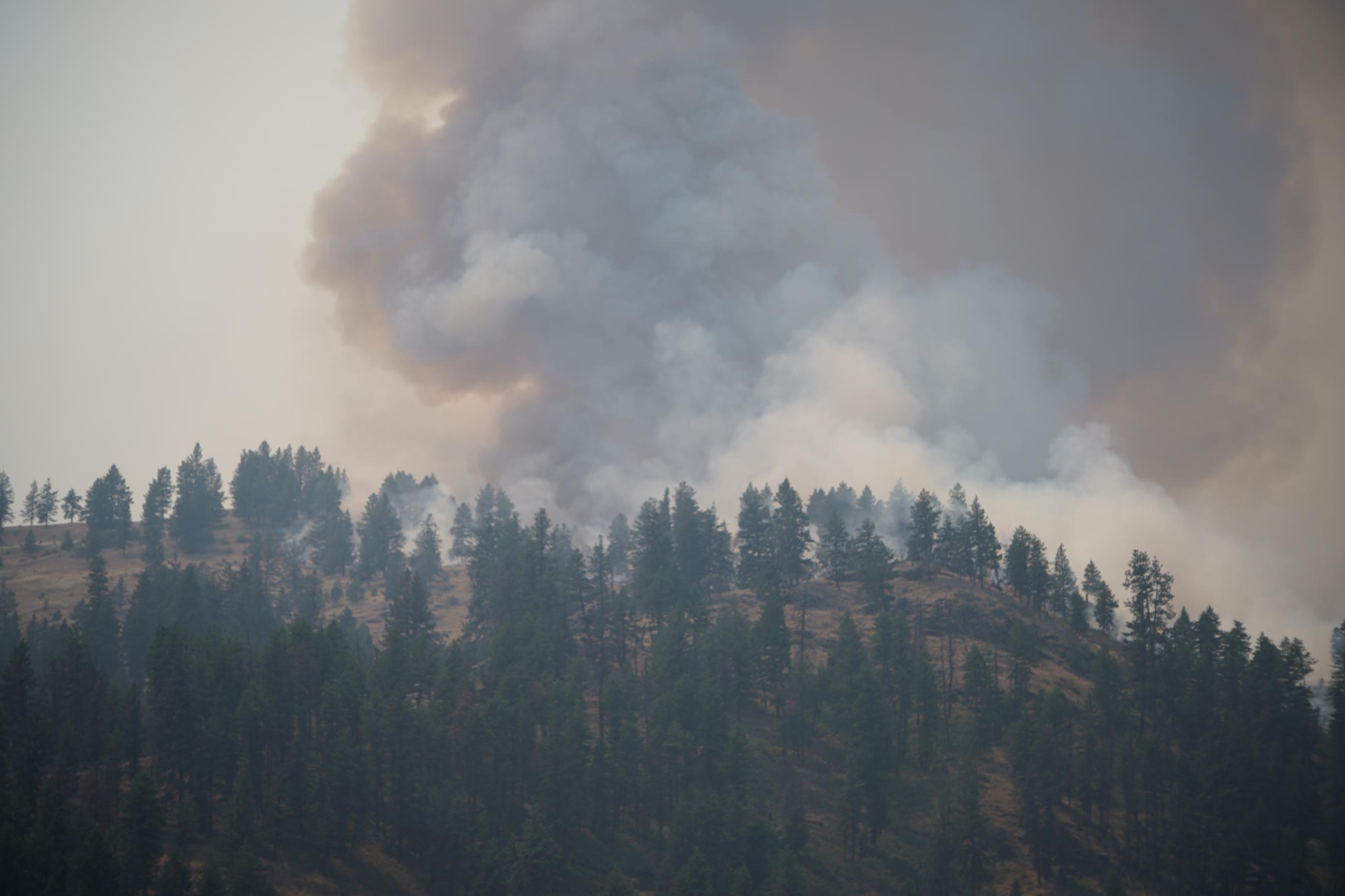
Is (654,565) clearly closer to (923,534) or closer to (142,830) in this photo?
(923,534)

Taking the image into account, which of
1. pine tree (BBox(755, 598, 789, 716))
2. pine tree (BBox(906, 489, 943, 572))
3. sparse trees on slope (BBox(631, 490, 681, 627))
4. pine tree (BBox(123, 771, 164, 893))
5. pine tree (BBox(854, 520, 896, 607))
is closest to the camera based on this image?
pine tree (BBox(123, 771, 164, 893))

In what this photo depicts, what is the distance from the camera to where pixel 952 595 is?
6353 inches

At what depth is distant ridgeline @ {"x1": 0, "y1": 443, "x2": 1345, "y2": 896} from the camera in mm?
93688

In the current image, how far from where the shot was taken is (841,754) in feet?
401

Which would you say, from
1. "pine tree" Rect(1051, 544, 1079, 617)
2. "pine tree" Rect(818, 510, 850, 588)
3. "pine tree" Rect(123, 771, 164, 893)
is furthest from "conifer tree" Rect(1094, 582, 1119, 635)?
"pine tree" Rect(123, 771, 164, 893)

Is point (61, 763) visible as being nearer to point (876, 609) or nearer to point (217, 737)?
point (217, 737)

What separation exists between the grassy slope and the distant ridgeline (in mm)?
490

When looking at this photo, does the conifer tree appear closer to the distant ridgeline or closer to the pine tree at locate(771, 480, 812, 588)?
the distant ridgeline

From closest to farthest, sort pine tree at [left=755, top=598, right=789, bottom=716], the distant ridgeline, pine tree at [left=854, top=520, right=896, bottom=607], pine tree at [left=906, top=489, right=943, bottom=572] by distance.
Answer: the distant ridgeline
pine tree at [left=755, top=598, right=789, bottom=716]
pine tree at [left=854, top=520, right=896, bottom=607]
pine tree at [left=906, top=489, right=943, bottom=572]

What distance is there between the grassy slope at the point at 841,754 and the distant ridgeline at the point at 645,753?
1.61ft

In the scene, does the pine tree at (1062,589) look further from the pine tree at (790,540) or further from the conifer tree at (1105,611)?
the pine tree at (790,540)

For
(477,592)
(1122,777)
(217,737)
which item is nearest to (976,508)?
(1122,777)

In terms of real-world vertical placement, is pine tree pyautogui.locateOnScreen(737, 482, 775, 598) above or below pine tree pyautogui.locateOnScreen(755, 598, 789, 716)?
above

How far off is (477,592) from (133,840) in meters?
78.4
